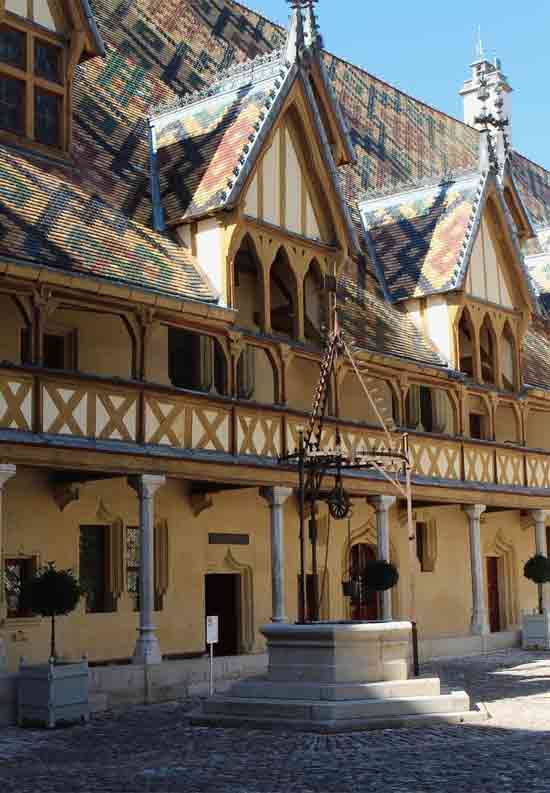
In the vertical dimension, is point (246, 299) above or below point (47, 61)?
below

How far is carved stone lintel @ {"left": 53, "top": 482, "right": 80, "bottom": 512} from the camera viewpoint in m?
19.9

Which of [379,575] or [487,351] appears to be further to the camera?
[487,351]

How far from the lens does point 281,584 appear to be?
71.4 ft

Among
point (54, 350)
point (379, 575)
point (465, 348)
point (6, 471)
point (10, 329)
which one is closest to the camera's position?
point (6, 471)

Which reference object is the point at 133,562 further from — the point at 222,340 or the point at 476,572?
the point at 476,572

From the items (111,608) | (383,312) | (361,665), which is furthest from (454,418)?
(361,665)

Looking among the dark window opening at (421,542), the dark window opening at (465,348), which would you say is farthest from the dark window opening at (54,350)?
the dark window opening at (421,542)

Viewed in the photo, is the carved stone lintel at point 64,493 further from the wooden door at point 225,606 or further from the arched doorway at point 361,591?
the arched doorway at point 361,591

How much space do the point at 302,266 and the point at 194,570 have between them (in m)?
5.98

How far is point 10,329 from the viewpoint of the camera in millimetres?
19375

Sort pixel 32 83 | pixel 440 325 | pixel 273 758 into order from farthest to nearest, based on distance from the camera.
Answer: pixel 440 325 < pixel 32 83 < pixel 273 758

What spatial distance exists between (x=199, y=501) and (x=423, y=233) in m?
10.1

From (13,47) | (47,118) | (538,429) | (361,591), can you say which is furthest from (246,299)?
(538,429)

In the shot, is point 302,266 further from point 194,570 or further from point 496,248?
point 496,248
